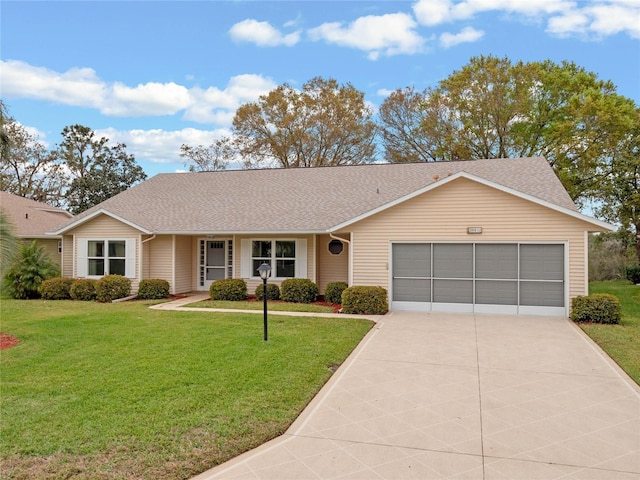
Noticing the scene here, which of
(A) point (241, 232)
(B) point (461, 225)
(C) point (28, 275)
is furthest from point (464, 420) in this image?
(C) point (28, 275)

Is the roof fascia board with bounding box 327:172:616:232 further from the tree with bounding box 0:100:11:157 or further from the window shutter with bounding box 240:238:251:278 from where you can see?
the tree with bounding box 0:100:11:157

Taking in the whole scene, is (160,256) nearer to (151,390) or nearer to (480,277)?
(480,277)

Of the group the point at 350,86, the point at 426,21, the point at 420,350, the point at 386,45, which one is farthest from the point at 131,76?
the point at 420,350

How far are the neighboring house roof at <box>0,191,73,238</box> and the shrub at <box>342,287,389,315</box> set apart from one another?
15.3m

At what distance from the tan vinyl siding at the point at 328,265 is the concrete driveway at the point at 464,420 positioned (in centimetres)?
719

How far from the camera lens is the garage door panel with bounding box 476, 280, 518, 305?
11.9m

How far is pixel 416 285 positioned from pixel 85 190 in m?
28.2

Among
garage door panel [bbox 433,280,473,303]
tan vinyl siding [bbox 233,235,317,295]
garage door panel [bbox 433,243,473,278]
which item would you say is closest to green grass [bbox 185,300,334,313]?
tan vinyl siding [bbox 233,235,317,295]

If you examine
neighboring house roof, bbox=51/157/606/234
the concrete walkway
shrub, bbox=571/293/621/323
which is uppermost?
neighboring house roof, bbox=51/157/606/234

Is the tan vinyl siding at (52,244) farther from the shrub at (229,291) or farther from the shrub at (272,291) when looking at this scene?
the shrub at (272,291)

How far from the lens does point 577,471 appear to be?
152 inches

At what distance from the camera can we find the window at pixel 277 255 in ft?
50.8

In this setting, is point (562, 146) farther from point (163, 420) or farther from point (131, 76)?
point (163, 420)

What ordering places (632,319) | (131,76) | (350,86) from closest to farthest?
(632,319) → (131,76) → (350,86)
